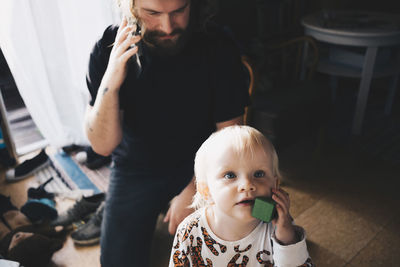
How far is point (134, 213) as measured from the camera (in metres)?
1.40

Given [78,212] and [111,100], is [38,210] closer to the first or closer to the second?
[78,212]

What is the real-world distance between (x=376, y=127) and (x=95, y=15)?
207 centimetres

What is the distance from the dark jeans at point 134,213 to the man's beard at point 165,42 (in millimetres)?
498

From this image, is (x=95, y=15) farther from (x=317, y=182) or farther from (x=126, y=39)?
(x=317, y=182)

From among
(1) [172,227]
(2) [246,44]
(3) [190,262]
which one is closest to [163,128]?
(1) [172,227]

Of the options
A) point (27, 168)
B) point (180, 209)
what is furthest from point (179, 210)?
point (27, 168)

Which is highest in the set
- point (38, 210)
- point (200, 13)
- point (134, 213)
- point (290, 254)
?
point (200, 13)

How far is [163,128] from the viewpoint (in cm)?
140

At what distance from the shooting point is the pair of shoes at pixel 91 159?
7.02ft

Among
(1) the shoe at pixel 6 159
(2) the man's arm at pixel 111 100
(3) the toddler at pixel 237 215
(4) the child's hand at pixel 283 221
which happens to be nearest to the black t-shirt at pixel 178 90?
(2) the man's arm at pixel 111 100

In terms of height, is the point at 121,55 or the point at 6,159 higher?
the point at 121,55

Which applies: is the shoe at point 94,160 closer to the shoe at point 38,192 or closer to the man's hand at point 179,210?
the shoe at point 38,192

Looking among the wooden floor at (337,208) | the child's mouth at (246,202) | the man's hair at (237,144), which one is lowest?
the wooden floor at (337,208)

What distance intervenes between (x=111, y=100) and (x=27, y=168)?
1.17 metres
